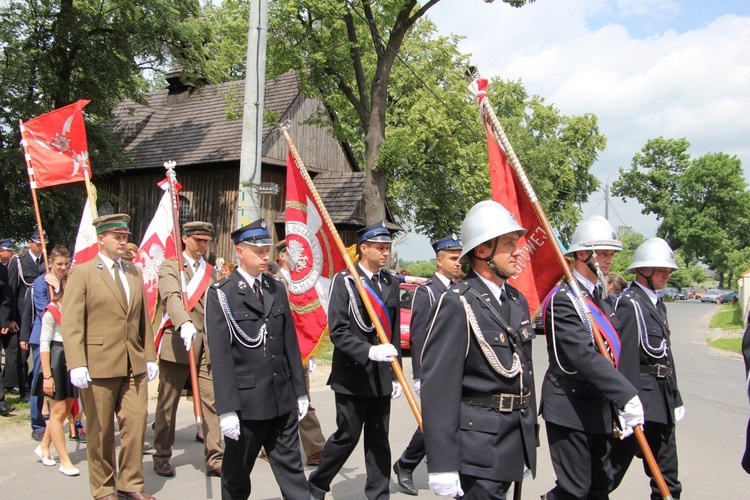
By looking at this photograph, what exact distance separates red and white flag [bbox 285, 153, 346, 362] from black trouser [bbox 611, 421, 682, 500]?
2.84 metres

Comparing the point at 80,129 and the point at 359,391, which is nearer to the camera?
the point at 359,391

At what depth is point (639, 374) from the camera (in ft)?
15.6

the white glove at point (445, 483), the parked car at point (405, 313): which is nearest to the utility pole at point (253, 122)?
the white glove at point (445, 483)

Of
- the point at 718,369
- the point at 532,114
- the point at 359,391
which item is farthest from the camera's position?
the point at 532,114

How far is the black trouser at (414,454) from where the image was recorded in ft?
19.0

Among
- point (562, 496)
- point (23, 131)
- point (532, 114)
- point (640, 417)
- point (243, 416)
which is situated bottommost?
point (562, 496)

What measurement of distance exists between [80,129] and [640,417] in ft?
24.1

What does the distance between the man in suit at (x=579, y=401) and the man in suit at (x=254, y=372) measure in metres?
1.66

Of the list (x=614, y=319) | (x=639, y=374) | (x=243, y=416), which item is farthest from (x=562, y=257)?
(x=243, y=416)

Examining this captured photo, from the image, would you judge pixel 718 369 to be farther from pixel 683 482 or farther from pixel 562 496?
pixel 562 496

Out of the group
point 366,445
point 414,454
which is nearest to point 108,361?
point 366,445

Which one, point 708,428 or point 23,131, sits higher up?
point 23,131

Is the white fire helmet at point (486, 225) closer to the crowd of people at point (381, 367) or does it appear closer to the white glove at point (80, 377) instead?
the crowd of people at point (381, 367)

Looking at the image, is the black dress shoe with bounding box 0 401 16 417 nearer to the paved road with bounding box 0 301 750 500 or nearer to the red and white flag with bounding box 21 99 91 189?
the paved road with bounding box 0 301 750 500
